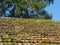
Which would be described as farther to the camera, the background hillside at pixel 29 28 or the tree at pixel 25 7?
the tree at pixel 25 7

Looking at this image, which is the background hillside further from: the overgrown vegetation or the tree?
the tree

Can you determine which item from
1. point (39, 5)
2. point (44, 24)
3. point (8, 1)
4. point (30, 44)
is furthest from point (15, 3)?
point (30, 44)

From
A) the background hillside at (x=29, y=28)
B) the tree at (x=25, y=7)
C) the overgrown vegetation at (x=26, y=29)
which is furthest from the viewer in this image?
the tree at (x=25, y=7)

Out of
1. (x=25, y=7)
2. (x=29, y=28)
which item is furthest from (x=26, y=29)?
(x=25, y=7)

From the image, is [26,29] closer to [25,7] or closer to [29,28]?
[29,28]

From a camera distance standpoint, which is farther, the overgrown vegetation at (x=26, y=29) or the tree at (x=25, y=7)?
the tree at (x=25, y=7)

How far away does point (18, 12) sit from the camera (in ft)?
77.2

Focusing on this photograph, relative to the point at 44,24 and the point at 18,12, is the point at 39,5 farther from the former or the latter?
the point at 44,24

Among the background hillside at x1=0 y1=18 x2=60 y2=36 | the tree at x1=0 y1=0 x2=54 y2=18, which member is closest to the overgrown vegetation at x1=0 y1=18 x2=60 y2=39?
the background hillside at x1=0 y1=18 x2=60 y2=36

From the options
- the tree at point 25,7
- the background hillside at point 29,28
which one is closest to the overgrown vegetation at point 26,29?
the background hillside at point 29,28

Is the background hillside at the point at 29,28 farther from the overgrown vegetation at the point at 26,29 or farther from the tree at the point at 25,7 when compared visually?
the tree at the point at 25,7

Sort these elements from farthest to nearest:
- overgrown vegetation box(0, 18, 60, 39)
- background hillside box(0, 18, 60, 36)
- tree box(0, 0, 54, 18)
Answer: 1. tree box(0, 0, 54, 18)
2. background hillside box(0, 18, 60, 36)
3. overgrown vegetation box(0, 18, 60, 39)

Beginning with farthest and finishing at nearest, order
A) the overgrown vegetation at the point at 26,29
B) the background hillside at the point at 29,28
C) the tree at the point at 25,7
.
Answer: the tree at the point at 25,7
the background hillside at the point at 29,28
the overgrown vegetation at the point at 26,29

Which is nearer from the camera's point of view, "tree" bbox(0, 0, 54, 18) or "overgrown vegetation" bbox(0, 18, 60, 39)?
"overgrown vegetation" bbox(0, 18, 60, 39)
